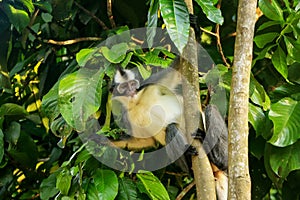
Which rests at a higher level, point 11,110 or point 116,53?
point 116,53

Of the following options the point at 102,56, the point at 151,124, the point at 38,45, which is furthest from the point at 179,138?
the point at 38,45

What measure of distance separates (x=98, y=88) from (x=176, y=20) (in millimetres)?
446

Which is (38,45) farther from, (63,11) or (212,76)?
(212,76)

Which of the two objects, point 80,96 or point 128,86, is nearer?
point 80,96

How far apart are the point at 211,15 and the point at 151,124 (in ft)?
2.67

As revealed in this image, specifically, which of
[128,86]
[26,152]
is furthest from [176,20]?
[26,152]

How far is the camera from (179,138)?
8.41 feet

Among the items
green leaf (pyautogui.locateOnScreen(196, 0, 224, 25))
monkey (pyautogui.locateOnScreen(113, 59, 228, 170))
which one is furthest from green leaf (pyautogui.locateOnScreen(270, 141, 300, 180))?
green leaf (pyautogui.locateOnScreen(196, 0, 224, 25))

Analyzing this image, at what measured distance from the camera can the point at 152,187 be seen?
2418 millimetres

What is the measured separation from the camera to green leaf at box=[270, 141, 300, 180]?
2701 millimetres

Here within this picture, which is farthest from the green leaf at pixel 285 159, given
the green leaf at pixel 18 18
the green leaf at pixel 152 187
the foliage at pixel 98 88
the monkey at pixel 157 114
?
the green leaf at pixel 18 18

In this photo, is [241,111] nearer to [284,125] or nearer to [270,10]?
[284,125]

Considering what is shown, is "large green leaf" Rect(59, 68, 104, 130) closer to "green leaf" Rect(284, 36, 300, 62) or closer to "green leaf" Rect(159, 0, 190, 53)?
"green leaf" Rect(159, 0, 190, 53)

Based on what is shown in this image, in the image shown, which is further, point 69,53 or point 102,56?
point 69,53
